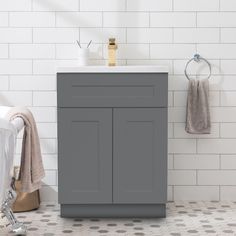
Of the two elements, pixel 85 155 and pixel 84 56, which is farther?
pixel 84 56

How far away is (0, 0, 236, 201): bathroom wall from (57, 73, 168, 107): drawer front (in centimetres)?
60

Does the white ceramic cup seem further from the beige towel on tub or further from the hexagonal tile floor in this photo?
the hexagonal tile floor

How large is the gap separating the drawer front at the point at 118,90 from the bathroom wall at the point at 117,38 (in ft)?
1.96

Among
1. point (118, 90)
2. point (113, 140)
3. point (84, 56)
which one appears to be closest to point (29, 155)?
point (113, 140)

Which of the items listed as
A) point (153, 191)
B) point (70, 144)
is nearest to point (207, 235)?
point (153, 191)

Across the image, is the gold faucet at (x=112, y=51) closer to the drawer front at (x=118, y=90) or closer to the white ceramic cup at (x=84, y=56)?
the white ceramic cup at (x=84, y=56)

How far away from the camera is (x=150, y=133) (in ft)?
12.6

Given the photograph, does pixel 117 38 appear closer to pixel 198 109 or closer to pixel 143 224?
pixel 198 109

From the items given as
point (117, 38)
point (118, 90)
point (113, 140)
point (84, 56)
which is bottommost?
point (113, 140)

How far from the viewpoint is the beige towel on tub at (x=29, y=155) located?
3.29 meters

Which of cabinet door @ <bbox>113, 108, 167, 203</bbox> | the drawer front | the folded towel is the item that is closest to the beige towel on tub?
the drawer front

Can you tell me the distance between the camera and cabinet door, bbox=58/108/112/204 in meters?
3.80

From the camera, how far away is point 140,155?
3836 millimetres

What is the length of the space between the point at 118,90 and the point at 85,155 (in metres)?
0.51
